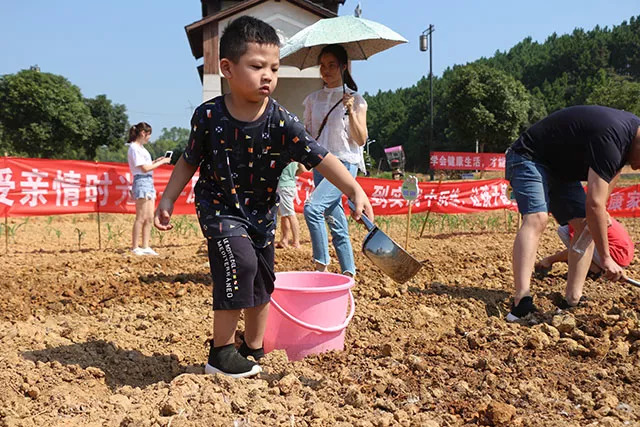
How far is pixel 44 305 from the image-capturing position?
12.4ft

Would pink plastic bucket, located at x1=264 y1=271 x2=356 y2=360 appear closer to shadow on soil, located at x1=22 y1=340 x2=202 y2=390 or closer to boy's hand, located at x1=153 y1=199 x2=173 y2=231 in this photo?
shadow on soil, located at x1=22 y1=340 x2=202 y2=390

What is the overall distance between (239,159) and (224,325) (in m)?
0.71

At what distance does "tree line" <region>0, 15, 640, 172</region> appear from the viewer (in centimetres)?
3100

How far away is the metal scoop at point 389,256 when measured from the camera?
2701mm

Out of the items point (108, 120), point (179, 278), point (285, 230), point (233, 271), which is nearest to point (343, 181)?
point (233, 271)

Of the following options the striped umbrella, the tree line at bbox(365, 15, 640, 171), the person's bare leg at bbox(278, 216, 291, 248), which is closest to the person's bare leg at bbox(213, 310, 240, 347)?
the striped umbrella

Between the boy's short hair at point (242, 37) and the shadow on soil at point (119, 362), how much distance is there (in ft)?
4.62

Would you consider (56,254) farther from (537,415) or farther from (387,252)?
(537,415)

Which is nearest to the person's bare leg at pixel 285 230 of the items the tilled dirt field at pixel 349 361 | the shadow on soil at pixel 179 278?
the shadow on soil at pixel 179 278

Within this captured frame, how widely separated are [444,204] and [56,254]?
21.4 ft

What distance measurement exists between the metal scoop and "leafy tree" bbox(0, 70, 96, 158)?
3233 cm

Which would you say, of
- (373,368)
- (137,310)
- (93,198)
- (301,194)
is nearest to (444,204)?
(301,194)

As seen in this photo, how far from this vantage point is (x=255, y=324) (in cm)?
261

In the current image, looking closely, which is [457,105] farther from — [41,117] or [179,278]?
[179,278]
